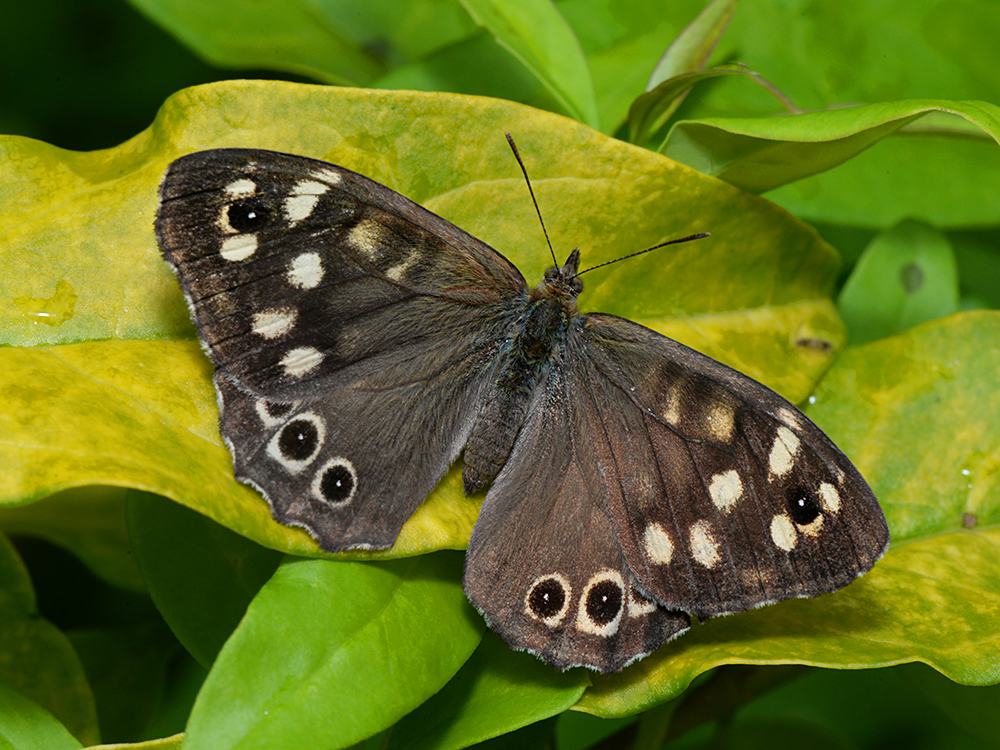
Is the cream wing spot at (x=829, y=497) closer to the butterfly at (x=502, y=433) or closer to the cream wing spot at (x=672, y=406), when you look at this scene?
the butterfly at (x=502, y=433)

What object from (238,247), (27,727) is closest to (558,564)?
(238,247)

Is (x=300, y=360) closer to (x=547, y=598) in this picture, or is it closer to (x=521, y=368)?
(x=521, y=368)

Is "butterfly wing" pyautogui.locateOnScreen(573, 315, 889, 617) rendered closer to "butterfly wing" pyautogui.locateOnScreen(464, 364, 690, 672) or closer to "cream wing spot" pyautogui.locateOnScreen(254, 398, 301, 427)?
"butterfly wing" pyautogui.locateOnScreen(464, 364, 690, 672)

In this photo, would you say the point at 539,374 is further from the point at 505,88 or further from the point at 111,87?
the point at 111,87

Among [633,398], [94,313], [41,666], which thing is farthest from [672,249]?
[41,666]

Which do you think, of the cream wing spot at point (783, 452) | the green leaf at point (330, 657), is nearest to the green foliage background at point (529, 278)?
the green leaf at point (330, 657)
